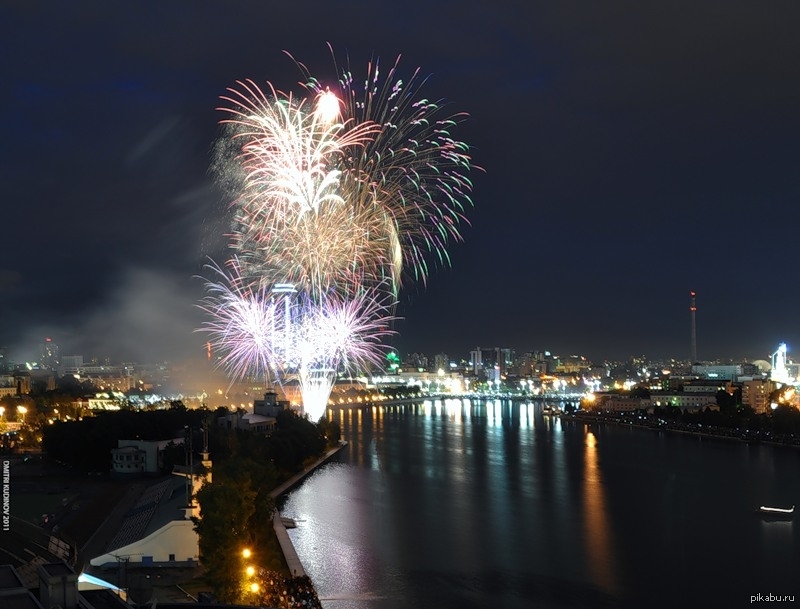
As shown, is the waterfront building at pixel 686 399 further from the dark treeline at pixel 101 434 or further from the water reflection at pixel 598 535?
the dark treeline at pixel 101 434

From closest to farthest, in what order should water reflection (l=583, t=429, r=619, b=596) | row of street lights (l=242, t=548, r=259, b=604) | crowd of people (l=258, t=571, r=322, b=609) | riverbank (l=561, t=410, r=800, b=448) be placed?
crowd of people (l=258, t=571, r=322, b=609)
row of street lights (l=242, t=548, r=259, b=604)
water reflection (l=583, t=429, r=619, b=596)
riverbank (l=561, t=410, r=800, b=448)

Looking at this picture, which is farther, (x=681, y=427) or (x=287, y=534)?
(x=681, y=427)

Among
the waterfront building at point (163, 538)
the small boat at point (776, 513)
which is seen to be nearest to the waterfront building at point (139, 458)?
the waterfront building at point (163, 538)

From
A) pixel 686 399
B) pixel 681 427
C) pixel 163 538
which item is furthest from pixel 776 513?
pixel 686 399

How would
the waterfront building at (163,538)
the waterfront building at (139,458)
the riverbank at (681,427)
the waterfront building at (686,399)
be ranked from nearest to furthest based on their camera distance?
1. the waterfront building at (163,538)
2. the waterfront building at (139,458)
3. the riverbank at (681,427)
4. the waterfront building at (686,399)

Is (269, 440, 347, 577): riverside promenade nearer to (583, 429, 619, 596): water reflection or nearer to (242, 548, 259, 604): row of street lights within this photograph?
(242, 548, 259, 604): row of street lights

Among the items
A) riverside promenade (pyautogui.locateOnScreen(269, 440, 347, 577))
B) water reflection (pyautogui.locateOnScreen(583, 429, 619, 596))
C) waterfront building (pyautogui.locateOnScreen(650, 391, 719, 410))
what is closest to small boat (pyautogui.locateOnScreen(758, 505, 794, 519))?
water reflection (pyautogui.locateOnScreen(583, 429, 619, 596))

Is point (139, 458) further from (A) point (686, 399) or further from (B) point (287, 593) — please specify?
(A) point (686, 399)

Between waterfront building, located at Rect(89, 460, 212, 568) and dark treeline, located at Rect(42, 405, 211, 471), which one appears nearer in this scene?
waterfront building, located at Rect(89, 460, 212, 568)

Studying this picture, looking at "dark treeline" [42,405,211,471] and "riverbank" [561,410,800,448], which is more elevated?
"dark treeline" [42,405,211,471]
